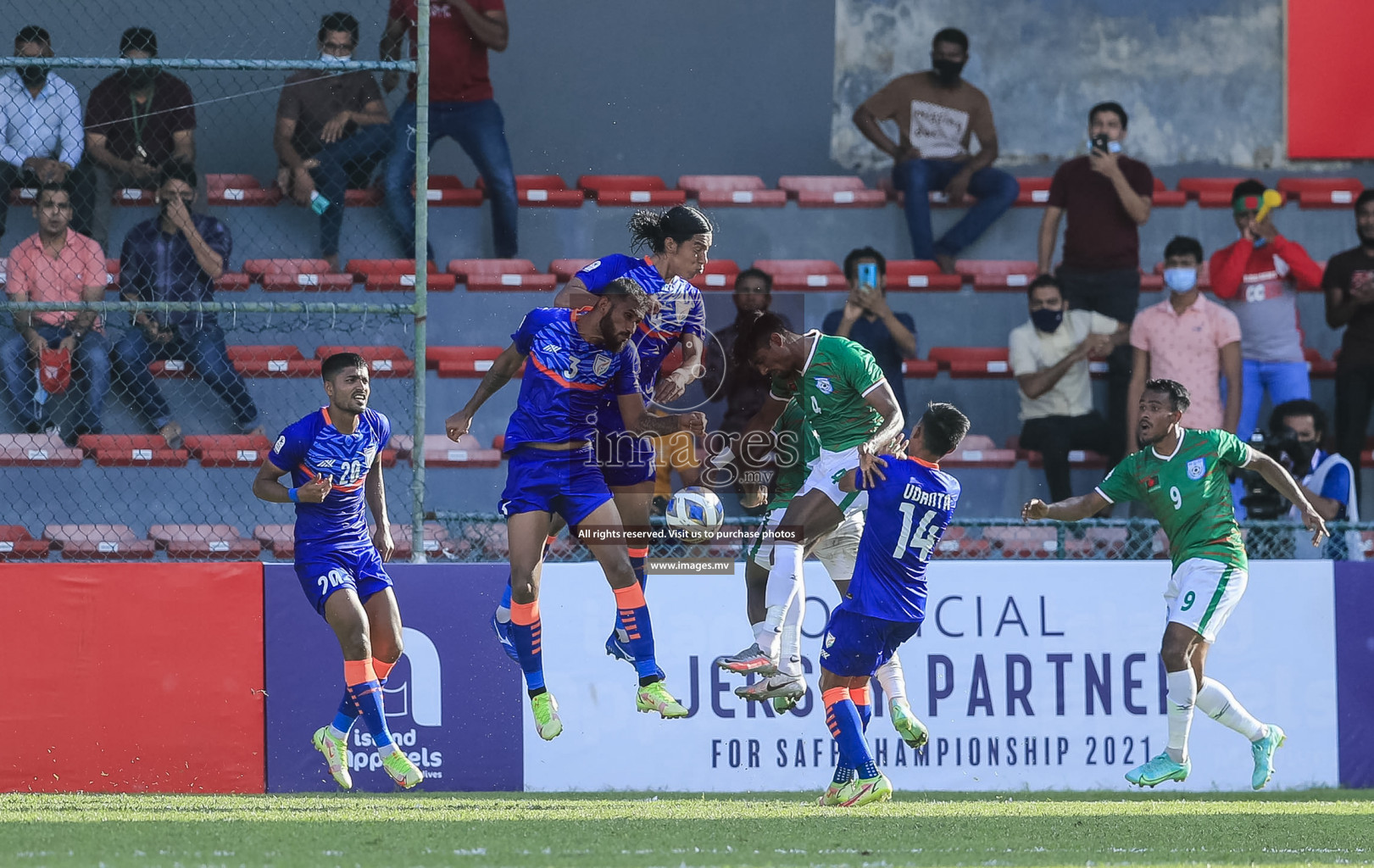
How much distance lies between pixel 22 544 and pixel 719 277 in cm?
541

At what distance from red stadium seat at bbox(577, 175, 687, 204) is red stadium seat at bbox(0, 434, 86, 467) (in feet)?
15.5

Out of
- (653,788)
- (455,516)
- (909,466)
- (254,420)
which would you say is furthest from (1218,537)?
(254,420)

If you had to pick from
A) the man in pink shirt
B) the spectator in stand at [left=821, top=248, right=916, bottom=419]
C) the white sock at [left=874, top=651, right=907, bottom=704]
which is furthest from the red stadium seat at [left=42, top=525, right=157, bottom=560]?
the man in pink shirt

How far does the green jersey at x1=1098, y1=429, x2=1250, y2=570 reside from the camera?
29.2 ft

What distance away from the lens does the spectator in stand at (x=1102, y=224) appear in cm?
1215

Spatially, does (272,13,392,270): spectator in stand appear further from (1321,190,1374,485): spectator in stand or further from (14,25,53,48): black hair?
(1321,190,1374,485): spectator in stand

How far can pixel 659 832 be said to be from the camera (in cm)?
704

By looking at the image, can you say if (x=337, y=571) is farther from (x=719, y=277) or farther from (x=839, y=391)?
(x=719, y=277)

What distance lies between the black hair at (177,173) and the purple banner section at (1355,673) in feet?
27.6

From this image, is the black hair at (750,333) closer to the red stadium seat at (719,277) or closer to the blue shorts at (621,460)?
the red stadium seat at (719,277)

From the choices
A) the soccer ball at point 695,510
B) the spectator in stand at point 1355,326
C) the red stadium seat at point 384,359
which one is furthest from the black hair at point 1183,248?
the red stadium seat at point 384,359

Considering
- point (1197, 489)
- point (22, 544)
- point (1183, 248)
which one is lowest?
point (22, 544)

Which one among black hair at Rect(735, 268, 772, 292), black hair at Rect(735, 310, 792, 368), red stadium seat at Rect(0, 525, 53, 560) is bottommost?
red stadium seat at Rect(0, 525, 53, 560)

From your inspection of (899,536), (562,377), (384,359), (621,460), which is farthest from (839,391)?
(384,359)
